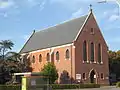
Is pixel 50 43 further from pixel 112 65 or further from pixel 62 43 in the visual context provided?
pixel 112 65

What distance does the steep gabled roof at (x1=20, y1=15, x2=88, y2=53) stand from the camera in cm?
7931

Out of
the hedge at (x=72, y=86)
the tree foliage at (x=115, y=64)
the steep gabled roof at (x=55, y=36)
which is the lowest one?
the hedge at (x=72, y=86)

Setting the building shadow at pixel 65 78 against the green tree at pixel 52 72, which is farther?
the building shadow at pixel 65 78

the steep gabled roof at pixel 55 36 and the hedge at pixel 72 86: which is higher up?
the steep gabled roof at pixel 55 36

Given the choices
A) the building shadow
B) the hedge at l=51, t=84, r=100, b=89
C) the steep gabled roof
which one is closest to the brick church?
the steep gabled roof

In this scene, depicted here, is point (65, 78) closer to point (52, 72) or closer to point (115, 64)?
point (52, 72)

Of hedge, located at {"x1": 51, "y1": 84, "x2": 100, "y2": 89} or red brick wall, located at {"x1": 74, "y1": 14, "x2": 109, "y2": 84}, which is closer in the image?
hedge, located at {"x1": 51, "y1": 84, "x2": 100, "y2": 89}

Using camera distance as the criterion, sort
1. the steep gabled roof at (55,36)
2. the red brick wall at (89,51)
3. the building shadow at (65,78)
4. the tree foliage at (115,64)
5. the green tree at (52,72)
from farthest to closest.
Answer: the tree foliage at (115,64) < the steep gabled roof at (55,36) < the red brick wall at (89,51) < the building shadow at (65,78) < the green tree at (52,72)

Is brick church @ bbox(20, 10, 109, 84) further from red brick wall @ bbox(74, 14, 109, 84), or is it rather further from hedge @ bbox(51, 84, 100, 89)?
hedge @ bbox(51, 84, 100, 89)

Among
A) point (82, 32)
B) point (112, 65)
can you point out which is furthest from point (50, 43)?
point (112, 65)

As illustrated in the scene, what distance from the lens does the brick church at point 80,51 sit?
250ft

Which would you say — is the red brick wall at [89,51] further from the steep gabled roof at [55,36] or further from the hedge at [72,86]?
the hedge at [72,86]

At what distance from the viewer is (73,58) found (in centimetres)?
7612

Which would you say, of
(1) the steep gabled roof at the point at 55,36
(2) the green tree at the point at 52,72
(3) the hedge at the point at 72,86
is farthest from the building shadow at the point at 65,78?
(1) the steep gabled roof at the point at 55,36
